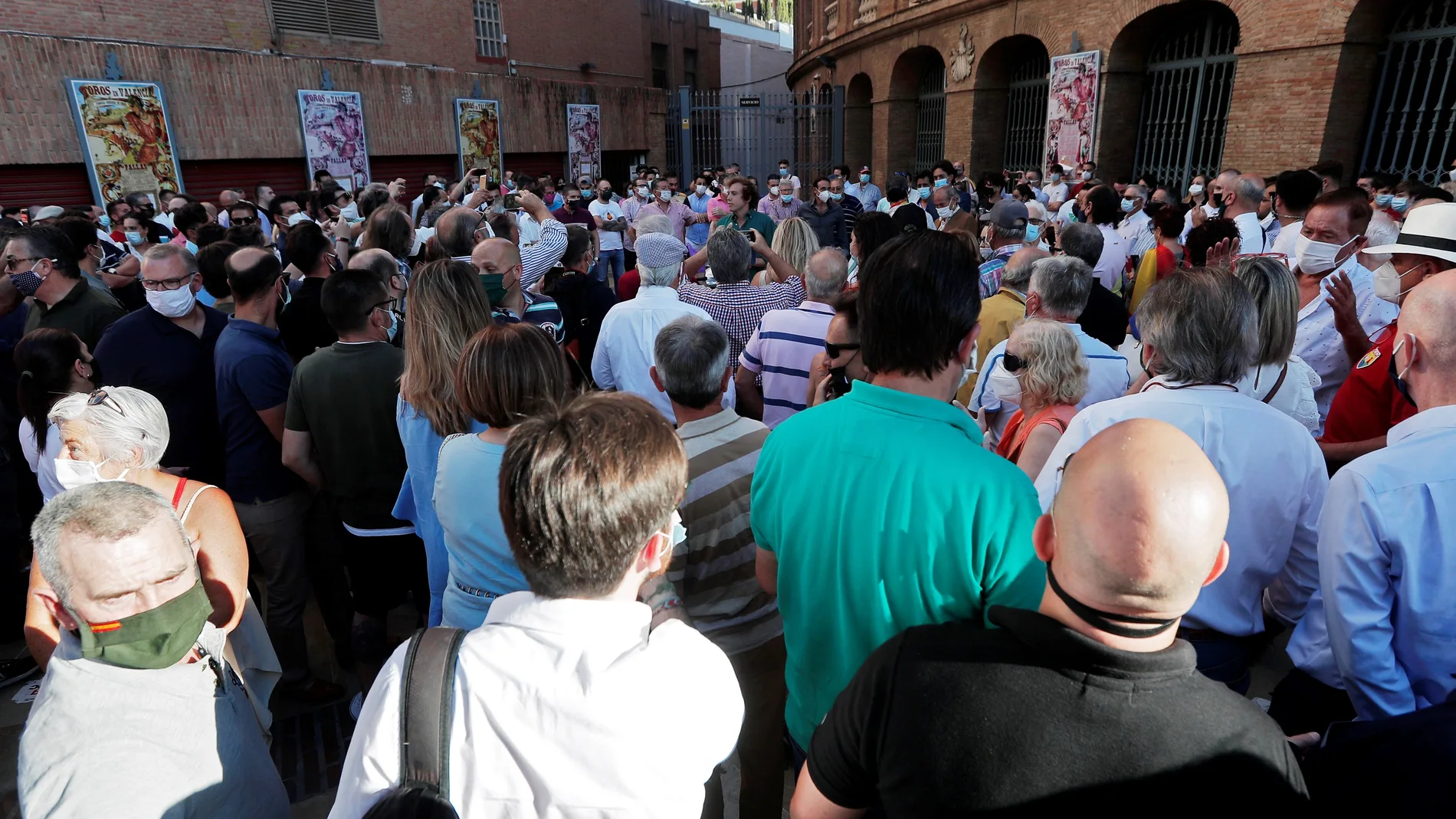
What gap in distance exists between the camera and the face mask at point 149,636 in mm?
1493

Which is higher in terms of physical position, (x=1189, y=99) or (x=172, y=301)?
(x=1189, y=99)

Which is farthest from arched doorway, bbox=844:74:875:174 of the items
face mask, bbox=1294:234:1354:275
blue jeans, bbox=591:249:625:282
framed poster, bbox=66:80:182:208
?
face mask, bbox=1294:234:1354:275

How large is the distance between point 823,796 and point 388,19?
77.6 feet

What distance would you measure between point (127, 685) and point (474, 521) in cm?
83

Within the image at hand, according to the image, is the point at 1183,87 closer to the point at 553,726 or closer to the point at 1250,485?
the point at 1250,485

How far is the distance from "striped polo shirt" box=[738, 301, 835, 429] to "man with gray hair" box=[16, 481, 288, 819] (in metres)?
2.33

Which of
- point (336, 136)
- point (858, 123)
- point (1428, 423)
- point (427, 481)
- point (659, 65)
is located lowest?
point (427, 481)

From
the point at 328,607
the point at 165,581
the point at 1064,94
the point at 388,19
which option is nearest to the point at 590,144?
the point at 388,19

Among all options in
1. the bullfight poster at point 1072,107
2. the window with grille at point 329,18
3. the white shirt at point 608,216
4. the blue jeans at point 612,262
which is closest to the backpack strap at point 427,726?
the blue jeans at point 612,262

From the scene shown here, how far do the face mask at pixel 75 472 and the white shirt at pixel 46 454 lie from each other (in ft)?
1.56

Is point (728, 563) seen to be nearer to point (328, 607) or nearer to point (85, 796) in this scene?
point (85, 796)

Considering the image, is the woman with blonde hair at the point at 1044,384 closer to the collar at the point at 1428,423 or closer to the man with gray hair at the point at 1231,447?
the man with gray hair at the point at 1231,447

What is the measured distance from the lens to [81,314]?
3963 mm

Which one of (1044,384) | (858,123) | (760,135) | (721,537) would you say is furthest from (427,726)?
(760,135)
